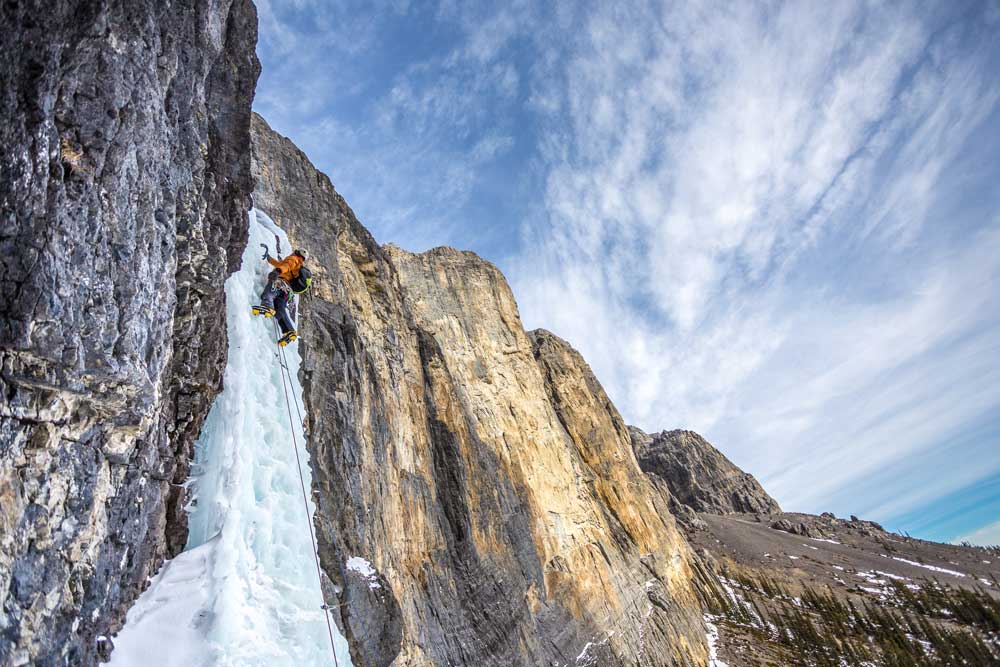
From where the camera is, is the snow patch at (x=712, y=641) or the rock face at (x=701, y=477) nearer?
the snow patch at (x=712, y=641)

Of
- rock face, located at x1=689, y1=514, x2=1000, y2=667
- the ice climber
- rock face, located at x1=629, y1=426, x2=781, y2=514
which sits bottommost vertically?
rock face, located at x1=689, y1=514, x2=1000, y2=667

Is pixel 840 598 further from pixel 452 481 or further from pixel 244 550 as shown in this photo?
pixel 244 550

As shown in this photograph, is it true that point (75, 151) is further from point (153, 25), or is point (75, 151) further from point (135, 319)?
point (153, 25)

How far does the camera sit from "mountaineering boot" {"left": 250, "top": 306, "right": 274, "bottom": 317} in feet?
30.9

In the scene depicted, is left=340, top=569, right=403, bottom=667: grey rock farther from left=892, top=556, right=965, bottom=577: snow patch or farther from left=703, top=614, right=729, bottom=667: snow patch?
left=892, top=556, right=965, bottom=577: snow patch

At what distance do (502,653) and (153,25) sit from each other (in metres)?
16.5

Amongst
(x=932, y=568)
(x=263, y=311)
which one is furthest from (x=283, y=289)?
(x=932, y=568)

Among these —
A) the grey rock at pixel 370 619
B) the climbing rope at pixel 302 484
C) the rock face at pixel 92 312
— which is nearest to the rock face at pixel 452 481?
the grey rock at pixel 370 619

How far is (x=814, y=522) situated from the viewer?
8438cm

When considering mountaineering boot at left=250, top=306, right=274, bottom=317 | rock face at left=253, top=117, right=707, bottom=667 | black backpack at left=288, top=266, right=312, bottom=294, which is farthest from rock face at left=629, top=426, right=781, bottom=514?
mountaineering boot at left=250, top=306, right=274, bottom=317

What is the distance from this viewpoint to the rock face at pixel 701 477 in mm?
87312

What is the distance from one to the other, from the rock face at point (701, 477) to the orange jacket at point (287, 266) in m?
88.4

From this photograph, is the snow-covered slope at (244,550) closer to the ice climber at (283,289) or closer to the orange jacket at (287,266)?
the ice climber at (283,289)

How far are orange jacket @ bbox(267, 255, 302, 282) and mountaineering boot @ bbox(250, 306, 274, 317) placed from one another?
2.85ft
